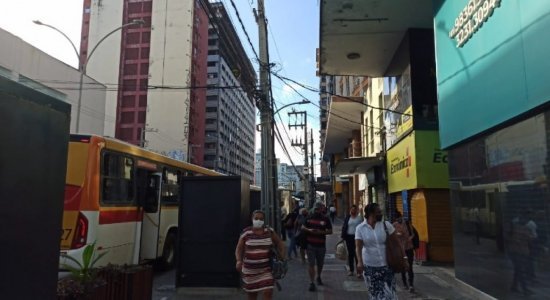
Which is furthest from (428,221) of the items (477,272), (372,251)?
(372,251)

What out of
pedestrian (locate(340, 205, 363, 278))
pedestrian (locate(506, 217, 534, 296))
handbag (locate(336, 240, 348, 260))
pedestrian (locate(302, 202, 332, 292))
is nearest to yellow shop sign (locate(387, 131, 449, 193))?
pedestrian (locate(340, 205, 363, 278))

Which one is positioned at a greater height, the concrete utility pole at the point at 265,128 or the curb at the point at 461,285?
the concrete utility pole at the point at 265,128

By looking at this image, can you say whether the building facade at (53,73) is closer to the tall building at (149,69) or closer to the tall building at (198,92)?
the tall building at (149,69)

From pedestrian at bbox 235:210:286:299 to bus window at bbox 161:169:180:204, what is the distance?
603cm

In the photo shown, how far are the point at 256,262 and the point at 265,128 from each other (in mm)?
7304

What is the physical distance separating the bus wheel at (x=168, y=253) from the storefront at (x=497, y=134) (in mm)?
6939

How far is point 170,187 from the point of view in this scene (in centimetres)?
1240

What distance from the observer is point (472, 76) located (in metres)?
8.27

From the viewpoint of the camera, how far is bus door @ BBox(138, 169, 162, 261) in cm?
1102

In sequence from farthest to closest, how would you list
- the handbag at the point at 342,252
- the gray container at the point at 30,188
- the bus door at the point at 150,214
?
1. the handbag at the point at 342,252
2. the bus door at the point at 150,214
3. the gray container at the point at 30,188

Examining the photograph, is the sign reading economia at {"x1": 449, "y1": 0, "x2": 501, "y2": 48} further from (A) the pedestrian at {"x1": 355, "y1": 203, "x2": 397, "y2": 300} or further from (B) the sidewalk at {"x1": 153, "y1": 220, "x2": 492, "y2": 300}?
(B) the sidewalk at {"x1": 153, "y1": 220, "x2": 492, "y2": 300}

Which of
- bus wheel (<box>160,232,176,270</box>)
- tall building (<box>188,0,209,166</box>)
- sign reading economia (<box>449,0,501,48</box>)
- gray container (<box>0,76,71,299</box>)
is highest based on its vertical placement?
tall building (<box>188,0,209,166</box>)

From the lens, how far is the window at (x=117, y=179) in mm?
9320

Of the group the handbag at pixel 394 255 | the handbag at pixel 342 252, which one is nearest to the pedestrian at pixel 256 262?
the handbag at pixel 394 255
